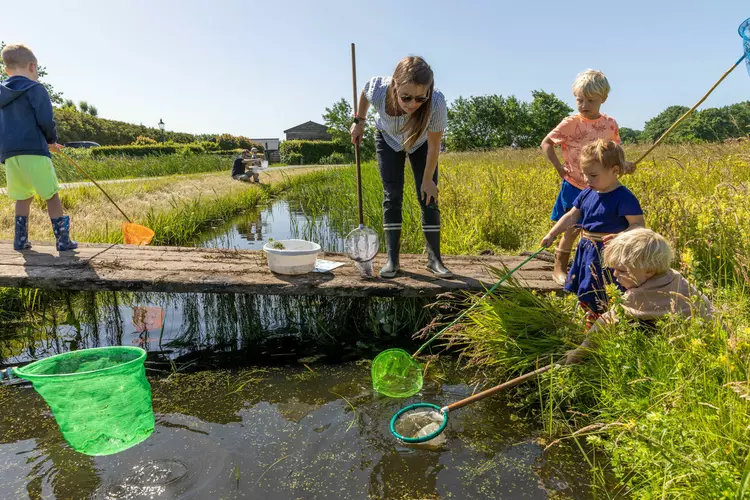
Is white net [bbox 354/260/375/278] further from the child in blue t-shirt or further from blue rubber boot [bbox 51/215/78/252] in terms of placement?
blue rubber boot [bbox 51/215/78/252]

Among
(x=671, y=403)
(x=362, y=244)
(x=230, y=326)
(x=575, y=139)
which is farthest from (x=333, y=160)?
(x=671, y=403)

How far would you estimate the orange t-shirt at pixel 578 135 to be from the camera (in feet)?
9.67

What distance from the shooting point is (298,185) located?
38.4 feet

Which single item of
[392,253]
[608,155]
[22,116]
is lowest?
[392,253]

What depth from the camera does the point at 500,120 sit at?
46.8 m

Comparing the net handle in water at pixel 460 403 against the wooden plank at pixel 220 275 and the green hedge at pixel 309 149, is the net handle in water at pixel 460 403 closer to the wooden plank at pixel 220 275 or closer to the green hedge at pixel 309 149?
the wooden plank at pixel 220 275

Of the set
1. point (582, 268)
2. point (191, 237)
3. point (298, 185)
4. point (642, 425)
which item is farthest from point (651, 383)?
point (298, 185)

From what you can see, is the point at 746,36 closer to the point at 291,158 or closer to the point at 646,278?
the point at 646,278

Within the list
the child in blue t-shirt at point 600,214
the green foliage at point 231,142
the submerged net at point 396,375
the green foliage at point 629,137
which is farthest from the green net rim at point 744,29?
the green foliage at point 231,142

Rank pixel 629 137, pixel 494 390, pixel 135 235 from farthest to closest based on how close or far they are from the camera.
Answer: pixel 629 137 < pixel 135 235 < pixel 494 390

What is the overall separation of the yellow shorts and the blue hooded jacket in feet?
0.18

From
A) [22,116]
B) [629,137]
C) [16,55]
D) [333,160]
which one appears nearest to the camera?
[16,55]

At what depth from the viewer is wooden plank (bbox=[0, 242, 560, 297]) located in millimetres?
2967

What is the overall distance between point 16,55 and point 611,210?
13.7 feet
